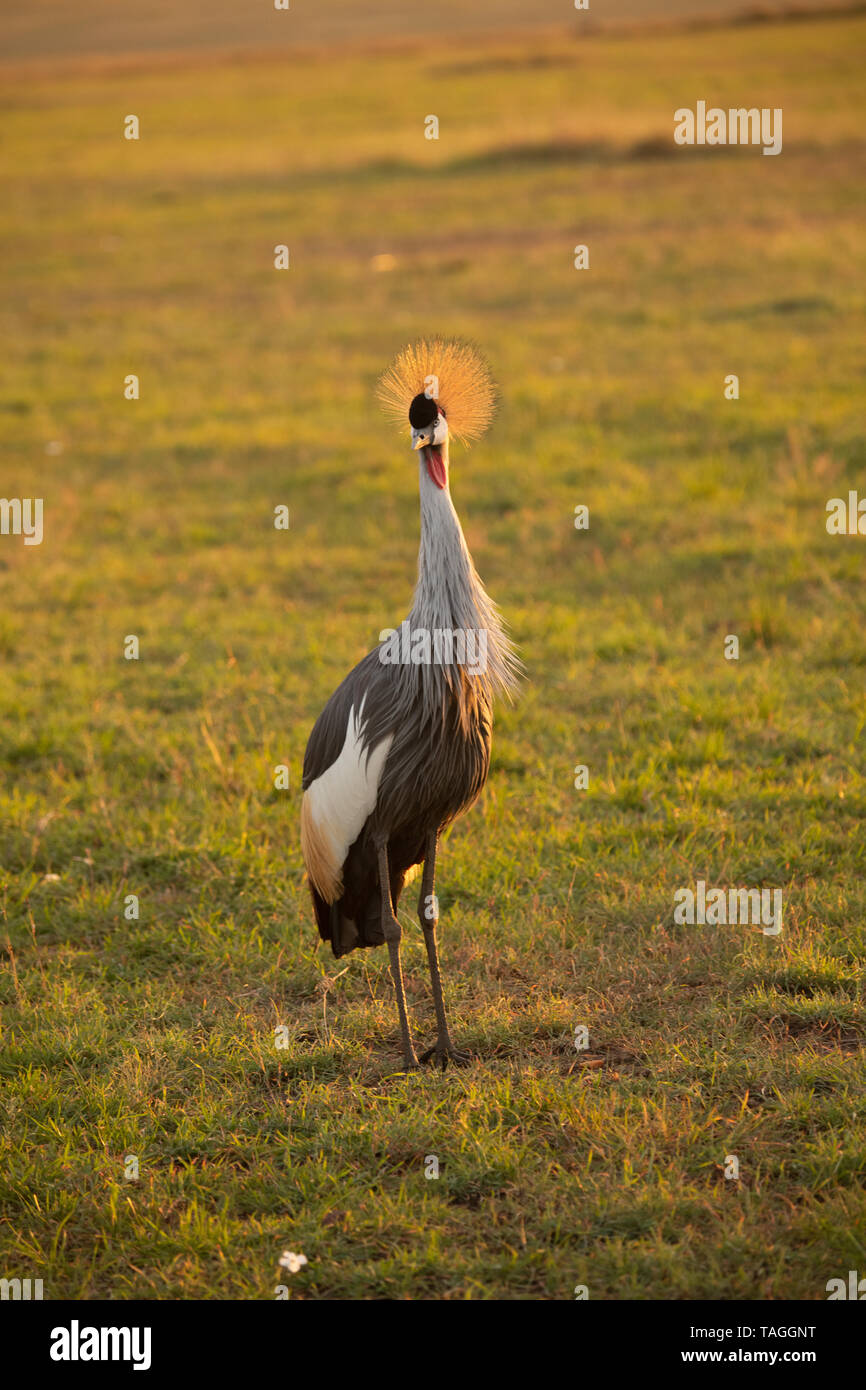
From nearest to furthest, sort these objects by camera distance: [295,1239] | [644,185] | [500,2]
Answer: [295,1239] < [644,185] < [500,2]

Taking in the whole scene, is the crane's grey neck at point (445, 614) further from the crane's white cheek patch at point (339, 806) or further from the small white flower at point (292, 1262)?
the small white flower at point (292, 1262)

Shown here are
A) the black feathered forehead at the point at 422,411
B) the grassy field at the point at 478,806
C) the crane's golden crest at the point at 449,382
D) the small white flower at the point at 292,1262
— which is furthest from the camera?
the crane's golden crest at the point at 449,382

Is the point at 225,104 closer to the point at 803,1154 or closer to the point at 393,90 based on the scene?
the point at 393,90

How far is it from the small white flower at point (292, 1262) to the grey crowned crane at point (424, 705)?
95cm

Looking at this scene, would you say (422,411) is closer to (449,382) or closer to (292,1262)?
(449,382)

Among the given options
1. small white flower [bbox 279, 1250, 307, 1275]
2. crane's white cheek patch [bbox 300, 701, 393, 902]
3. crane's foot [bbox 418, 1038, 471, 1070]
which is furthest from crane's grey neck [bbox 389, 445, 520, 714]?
small white flower [bbox 279, 1250, 307, 1275]

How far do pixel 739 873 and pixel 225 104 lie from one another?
41578 mm

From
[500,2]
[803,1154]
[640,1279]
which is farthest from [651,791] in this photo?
[500,2]

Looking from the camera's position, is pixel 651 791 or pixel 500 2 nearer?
pixel 651 791

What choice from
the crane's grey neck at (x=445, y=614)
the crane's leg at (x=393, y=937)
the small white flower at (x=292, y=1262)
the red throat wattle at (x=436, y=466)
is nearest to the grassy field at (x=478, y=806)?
the small white flower at (x=292, y=1262)

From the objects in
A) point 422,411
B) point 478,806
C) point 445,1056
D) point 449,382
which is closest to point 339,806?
point 445,1056

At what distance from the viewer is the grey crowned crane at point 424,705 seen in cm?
426

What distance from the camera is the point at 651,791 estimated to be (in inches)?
244

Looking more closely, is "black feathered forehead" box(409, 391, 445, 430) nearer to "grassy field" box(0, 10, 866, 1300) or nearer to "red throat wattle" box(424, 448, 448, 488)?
"red throat wattle" box(424, 448, 448, 488)
